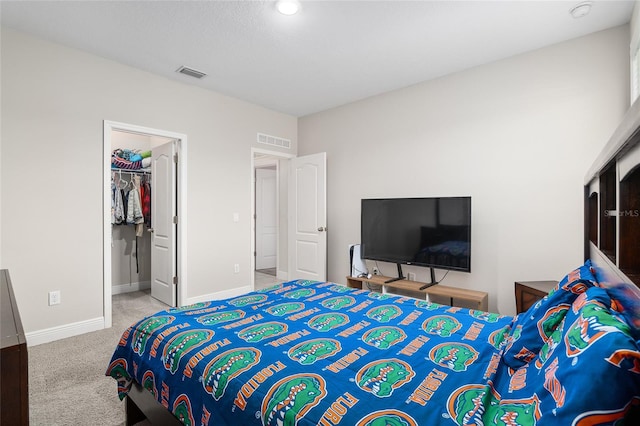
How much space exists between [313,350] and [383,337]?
37 centimetres

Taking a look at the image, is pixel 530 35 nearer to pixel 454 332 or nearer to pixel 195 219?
pixel 454 332

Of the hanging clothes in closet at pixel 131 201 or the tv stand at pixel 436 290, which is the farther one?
the hanging clothes in closet at pixel 131 201

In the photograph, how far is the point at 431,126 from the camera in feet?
12.5

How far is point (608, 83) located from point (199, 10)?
3.42 meters

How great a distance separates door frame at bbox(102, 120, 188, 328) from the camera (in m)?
3.32

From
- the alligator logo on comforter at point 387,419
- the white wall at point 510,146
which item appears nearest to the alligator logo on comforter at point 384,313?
the alligator logo on comforter at point 387,419

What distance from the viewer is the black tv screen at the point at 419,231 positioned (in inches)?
132

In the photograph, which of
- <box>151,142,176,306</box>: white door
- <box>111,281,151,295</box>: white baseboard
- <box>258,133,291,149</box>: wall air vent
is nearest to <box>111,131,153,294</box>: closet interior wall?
<box>111,281,151,295</box>: white baseboard

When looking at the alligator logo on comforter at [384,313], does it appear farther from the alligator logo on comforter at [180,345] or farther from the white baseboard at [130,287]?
the white baseboard at [130,287]

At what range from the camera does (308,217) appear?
15.9 ft

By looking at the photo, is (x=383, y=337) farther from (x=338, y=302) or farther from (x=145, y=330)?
A: (x=145, y=330)

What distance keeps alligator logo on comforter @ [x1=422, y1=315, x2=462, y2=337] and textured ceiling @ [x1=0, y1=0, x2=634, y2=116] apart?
7.29ft

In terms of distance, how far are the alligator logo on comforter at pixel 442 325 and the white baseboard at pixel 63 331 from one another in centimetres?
322

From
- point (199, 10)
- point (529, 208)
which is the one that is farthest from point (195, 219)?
point (529, 208)
